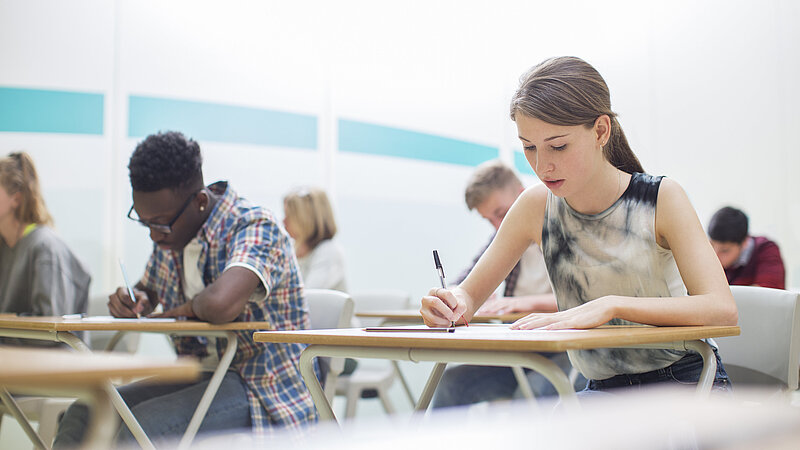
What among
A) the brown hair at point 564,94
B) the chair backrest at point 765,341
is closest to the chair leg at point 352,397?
the chair backrest at point 765,341

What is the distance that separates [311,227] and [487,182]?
1.12m

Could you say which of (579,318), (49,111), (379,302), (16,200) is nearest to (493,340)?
(579,318)

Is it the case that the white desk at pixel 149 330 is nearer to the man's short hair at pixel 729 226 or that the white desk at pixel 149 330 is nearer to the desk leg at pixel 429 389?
the desk leg at pixel 429 389

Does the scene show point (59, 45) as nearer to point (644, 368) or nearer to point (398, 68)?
point (398, 68)

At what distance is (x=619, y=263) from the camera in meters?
1.57

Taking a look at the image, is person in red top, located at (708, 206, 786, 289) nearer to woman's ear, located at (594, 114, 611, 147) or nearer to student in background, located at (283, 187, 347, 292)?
student in background, located at (283, 187, 347, 292)

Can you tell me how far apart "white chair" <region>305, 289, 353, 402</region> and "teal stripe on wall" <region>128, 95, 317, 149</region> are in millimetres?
1912

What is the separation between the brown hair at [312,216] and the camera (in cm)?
384

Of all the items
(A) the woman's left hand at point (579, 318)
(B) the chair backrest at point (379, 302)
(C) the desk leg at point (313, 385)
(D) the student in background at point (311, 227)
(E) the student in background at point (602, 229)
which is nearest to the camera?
(A) the woman's left hand at point (579, 318)

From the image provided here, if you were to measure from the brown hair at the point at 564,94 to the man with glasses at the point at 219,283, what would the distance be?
0.79 metres

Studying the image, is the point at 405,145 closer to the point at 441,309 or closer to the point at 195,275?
the point at 195,275

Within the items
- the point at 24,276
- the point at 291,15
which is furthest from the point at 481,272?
the point at 291,15

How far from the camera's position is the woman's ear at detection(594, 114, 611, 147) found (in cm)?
157

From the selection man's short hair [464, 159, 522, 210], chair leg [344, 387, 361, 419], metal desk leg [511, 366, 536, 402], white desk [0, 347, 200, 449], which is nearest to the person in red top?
man's short hair [464, 159, 522, 210]
